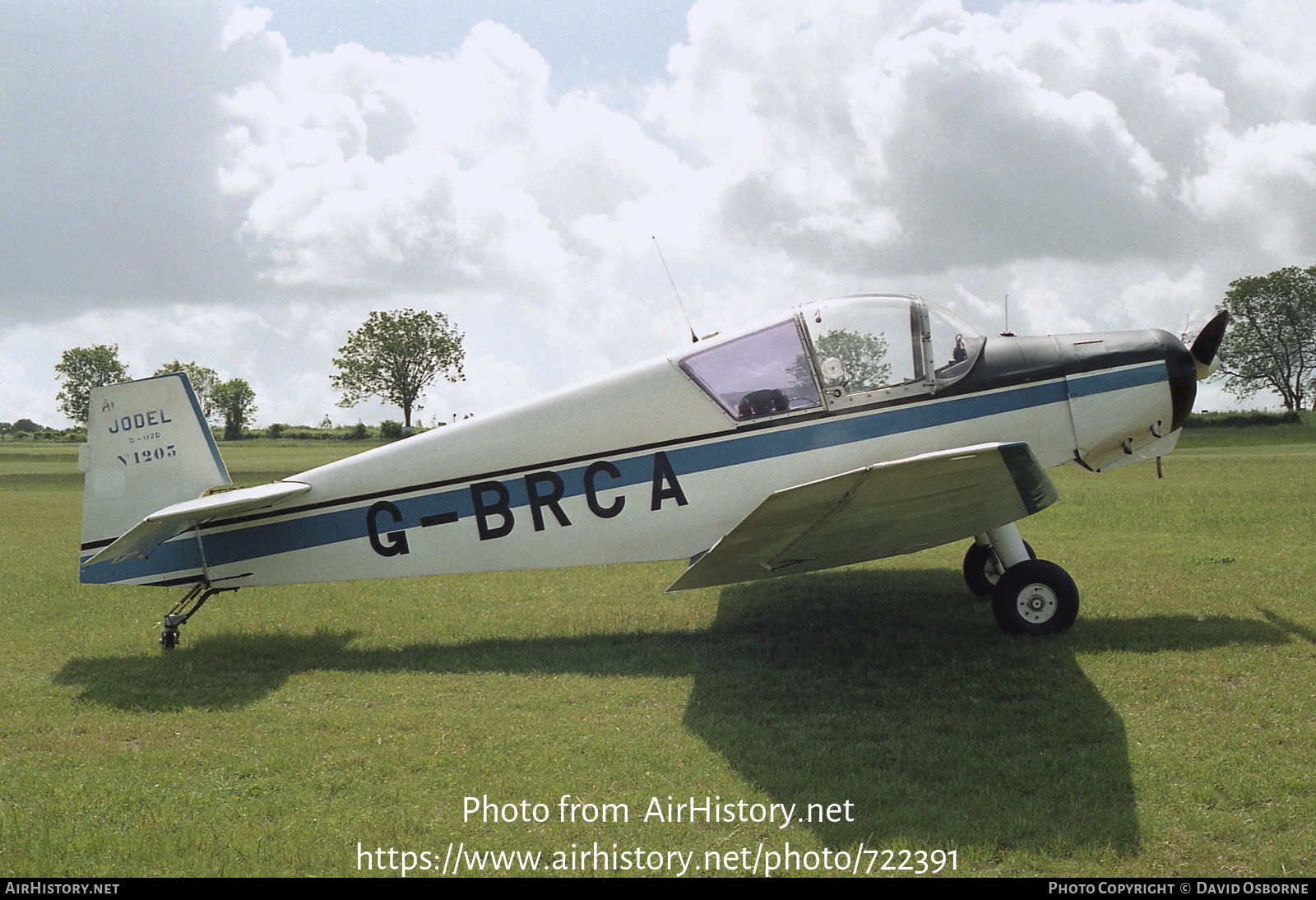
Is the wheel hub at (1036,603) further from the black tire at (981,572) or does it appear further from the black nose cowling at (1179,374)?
the black nose cowling at (1179,374)

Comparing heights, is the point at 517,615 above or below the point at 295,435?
below

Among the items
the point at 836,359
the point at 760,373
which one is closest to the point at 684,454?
the point at 760,373

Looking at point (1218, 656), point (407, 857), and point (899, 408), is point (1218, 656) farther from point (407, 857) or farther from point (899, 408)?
point (407, 857)

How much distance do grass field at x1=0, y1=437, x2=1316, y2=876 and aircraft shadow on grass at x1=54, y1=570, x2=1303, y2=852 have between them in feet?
0.07

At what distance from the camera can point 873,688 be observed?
560 cm

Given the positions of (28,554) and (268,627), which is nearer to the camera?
(268,627)

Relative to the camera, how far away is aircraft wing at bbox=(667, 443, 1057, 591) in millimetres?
4664

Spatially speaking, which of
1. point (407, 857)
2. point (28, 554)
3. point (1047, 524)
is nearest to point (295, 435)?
point (28, 554)

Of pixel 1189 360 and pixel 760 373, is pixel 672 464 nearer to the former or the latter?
pixel 760 373

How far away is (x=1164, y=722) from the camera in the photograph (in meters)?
4.84

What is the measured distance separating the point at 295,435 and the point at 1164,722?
88.0 metres

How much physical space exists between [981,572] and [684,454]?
3286mm

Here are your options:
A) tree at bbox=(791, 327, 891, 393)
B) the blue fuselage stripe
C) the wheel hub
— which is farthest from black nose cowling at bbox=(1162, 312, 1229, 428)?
tree at bbox=(791, 327, 891, 393)

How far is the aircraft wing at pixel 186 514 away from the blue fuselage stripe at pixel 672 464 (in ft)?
0.57
